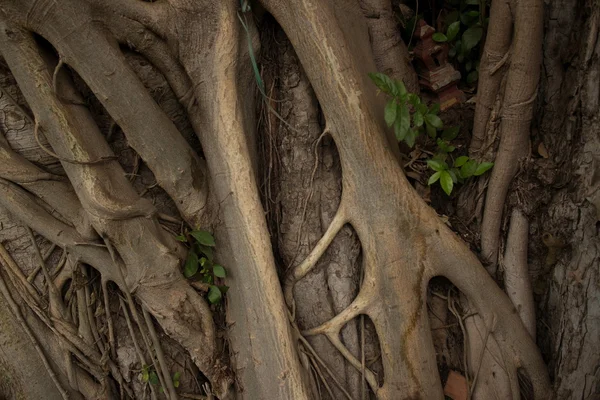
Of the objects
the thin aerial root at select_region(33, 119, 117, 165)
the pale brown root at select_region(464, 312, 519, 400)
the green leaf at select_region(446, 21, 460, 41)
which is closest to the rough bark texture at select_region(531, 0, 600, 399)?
the pale brown root at select_region(464, 312, 519, 400)

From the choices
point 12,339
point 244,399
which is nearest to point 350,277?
point 244,399

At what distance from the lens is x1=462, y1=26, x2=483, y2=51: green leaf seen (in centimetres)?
299

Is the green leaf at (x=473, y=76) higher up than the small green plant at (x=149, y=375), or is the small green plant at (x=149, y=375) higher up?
the green leaf at (x=473, y=76)

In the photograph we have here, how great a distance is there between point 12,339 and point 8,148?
38.5 inches

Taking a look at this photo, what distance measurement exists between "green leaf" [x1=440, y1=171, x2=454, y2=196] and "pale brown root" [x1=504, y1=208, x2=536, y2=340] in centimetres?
41

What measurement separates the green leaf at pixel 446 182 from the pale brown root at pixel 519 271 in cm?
41

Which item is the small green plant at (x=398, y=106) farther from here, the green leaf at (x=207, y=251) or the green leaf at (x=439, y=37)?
the green leaf at (x=207, y=251)

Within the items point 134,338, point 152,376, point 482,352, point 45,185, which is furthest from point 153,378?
point 482,352

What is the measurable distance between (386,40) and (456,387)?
1.93 meters

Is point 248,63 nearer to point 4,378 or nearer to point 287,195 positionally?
point 287,195

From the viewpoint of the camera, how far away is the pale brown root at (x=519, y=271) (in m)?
2.75

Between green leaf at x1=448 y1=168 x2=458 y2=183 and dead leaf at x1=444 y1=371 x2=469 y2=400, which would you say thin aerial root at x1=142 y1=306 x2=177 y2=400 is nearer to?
dead leaf at x1=444 y1=371 x2=469 y2=400

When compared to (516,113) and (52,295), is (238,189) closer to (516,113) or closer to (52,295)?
(52,295)

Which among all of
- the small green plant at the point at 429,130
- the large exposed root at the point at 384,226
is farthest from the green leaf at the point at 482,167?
the large exposed root at the point at 384,226
